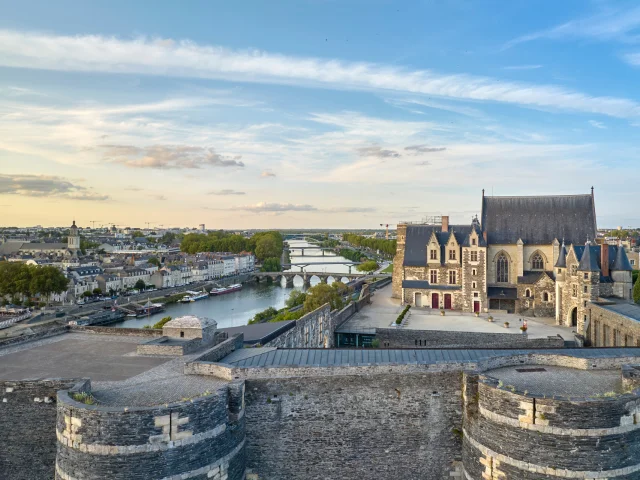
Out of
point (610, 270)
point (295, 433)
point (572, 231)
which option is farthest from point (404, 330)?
point (295, 433)

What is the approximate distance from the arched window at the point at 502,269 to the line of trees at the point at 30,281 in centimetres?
4468

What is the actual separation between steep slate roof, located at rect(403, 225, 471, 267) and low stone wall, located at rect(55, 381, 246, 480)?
3173 cm

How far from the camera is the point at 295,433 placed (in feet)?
36.4

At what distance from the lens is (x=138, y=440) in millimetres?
8891

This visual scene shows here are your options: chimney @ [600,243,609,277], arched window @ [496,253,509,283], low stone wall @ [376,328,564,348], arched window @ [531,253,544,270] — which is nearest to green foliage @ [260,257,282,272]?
arched window @ [496,253,509,283]

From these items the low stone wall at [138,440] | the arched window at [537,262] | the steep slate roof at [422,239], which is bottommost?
the low stone wall at [138,440]

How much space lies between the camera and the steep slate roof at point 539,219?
3647 cm

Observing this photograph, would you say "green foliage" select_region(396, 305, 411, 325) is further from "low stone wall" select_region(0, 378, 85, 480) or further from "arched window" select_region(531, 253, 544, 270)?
"low stone wall" select_region(0, 378, 85, 480)

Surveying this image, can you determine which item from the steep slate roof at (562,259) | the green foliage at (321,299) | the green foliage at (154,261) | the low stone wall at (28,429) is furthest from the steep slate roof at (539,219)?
the green foliage at (154,261)

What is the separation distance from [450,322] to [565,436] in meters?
23.3

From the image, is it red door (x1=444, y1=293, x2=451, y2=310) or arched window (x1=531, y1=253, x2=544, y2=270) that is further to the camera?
red door (x1=444, y1=293, x2=451, y2=310)

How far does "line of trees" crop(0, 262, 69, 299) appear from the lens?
5378cm

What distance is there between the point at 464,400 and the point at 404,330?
59.0 ft

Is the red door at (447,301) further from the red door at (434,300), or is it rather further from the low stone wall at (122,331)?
the low stone wall at (122,331)
